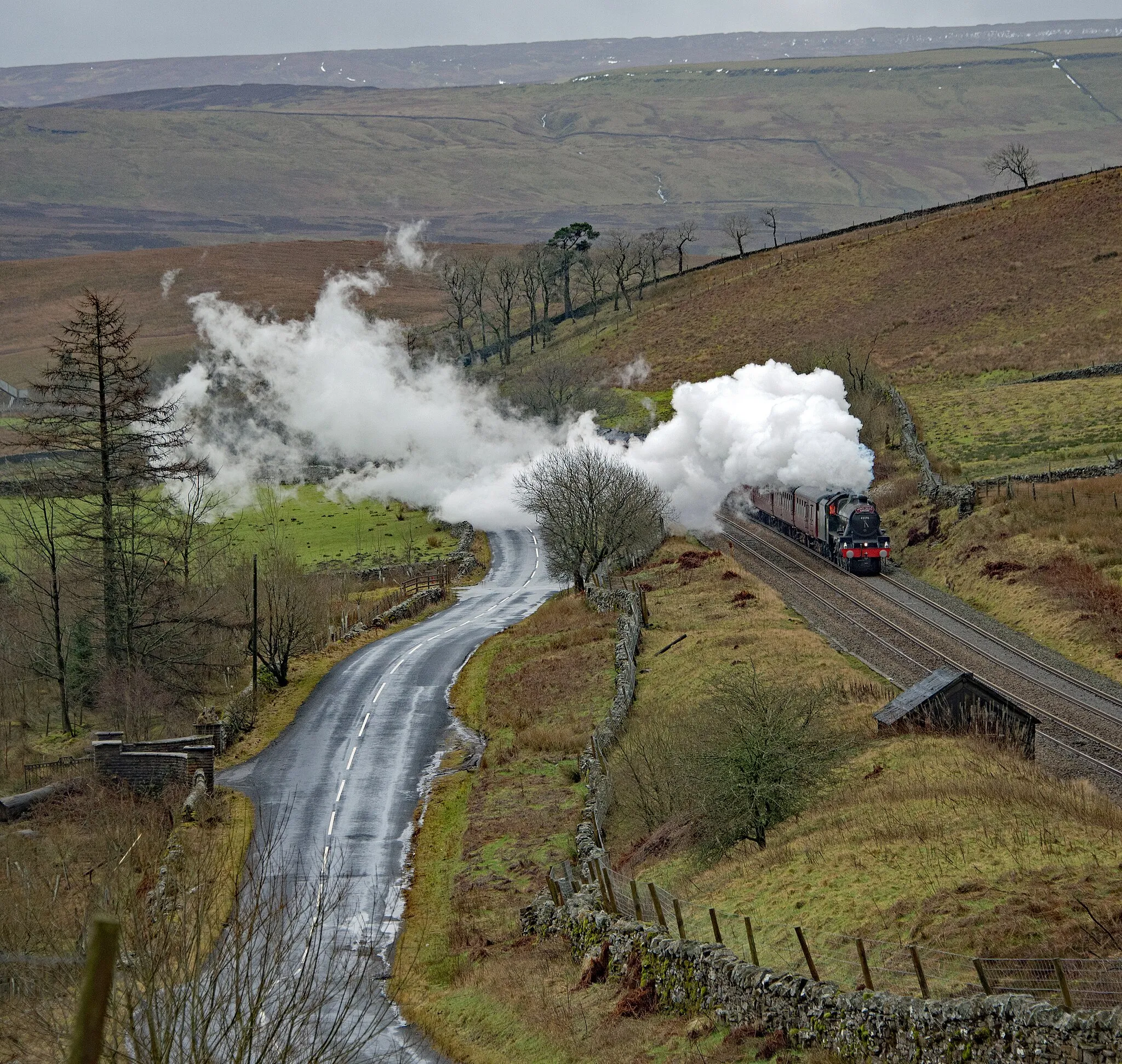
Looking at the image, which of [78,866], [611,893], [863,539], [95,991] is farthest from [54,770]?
[95,991]

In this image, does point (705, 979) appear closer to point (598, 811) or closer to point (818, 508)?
point (598, 811)

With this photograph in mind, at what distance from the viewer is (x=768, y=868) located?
26719mm

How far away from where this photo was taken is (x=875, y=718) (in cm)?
3559

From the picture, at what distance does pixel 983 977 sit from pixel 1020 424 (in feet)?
234

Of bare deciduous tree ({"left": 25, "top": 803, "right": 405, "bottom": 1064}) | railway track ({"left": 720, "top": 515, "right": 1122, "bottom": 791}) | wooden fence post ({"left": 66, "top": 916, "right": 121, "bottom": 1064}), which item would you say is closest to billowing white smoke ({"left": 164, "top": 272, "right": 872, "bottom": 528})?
railway track ({"left": 720, "top": 515, "right": 1122, "bottom": 791})

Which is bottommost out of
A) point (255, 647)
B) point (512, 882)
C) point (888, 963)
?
point (512, 882)

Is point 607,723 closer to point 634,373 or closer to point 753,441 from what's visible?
point 753,441

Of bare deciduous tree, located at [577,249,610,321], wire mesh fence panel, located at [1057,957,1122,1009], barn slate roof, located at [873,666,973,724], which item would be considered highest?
bare deciduous tree, located at [577,249,610,321]

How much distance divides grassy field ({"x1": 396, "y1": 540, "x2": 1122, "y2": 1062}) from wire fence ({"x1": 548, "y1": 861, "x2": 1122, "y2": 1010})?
0.29ft

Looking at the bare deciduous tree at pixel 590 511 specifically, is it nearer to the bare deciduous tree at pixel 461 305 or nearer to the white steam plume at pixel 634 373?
the white steam plume at pixel 634 373

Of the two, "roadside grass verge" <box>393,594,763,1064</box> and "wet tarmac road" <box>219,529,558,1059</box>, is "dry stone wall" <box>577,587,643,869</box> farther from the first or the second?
"wet tarmac road" <box>219,529,558,1059</box>

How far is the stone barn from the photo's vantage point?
112 feet

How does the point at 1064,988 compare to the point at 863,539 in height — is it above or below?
below

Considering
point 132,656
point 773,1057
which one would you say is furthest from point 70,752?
point 773,1057
